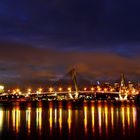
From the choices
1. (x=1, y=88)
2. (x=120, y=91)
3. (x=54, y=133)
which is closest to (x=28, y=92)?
(x=120, y=91)

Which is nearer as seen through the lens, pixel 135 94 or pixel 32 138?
pixel 32 138

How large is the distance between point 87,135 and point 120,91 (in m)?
121

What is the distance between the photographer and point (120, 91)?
483ft

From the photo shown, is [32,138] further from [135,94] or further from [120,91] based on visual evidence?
[135,94]

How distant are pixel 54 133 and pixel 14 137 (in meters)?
3.39

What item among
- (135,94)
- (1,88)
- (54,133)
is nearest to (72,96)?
(135,94)

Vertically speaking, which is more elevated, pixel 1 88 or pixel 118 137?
pixel 1 88

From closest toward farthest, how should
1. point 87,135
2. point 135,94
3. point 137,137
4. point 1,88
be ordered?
point 137,137 → point 87,135 → point 135,94 → point 1,88

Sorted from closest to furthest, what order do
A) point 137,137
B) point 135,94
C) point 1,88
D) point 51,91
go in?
point 137,137, point 51,91, point 135,94, point 1,88

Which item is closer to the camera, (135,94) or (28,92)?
(28,92)

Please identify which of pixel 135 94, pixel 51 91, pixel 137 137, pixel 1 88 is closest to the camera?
pixel 137 137

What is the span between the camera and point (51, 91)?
142 m

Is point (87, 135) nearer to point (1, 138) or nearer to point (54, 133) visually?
point (54, 133)

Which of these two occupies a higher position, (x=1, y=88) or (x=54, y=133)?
(x=1, y=88)
